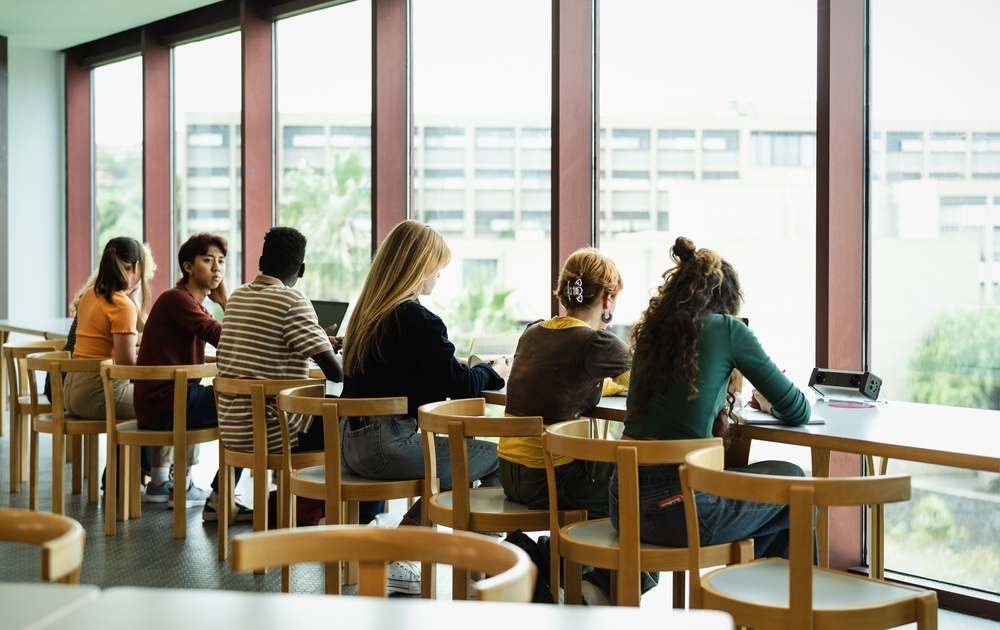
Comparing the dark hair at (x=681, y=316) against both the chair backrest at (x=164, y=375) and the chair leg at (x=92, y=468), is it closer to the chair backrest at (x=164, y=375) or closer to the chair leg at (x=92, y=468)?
the chair backrest at (x=164, y=375)

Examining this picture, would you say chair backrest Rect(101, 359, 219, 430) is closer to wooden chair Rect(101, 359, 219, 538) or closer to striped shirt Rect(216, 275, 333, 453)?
wooden chair Rect(101, 359, 219, 538)

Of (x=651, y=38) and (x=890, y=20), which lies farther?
(x=651, y=38)

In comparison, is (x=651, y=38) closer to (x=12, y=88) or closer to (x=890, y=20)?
(x=890, y=20)

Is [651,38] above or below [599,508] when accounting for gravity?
above

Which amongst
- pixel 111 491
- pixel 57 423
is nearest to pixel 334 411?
pixel 111 491

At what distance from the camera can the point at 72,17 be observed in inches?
275

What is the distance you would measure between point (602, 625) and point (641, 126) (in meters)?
3.56

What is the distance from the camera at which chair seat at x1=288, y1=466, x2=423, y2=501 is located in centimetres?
302

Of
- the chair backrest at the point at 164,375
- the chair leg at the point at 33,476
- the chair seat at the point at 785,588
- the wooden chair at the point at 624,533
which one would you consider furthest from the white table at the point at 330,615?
the chair leg at the point at 33,476

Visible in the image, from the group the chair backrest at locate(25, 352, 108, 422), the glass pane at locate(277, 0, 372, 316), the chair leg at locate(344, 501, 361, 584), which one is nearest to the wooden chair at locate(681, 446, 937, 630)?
the chair leg at locate(344, 501, 361, 584)

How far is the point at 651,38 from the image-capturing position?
4.34 metres

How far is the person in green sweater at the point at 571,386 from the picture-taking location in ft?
9.06

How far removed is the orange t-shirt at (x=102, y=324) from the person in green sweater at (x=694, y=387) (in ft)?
9.14

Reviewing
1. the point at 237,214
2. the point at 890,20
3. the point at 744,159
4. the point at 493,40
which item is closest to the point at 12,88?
the point at 237,214
